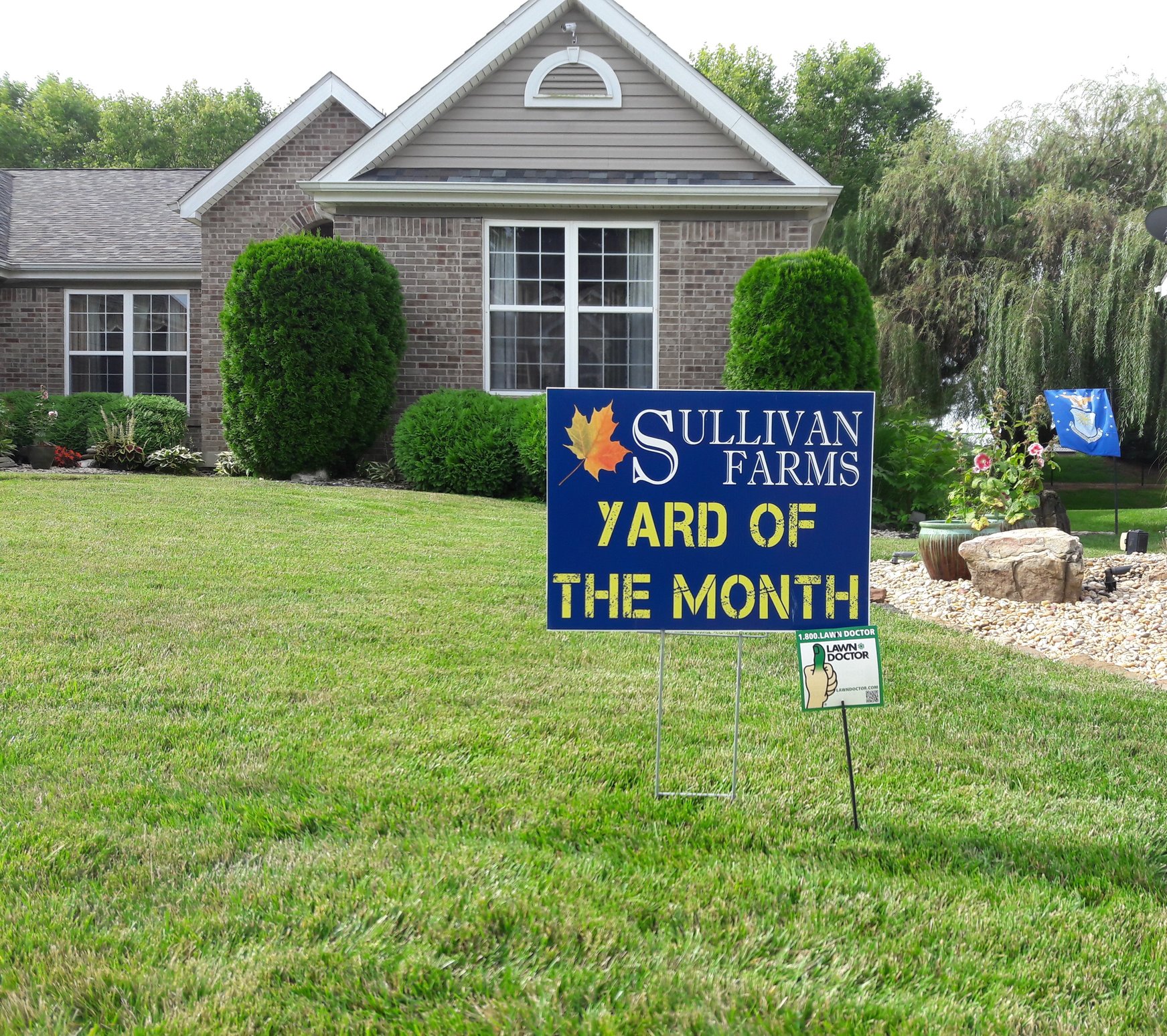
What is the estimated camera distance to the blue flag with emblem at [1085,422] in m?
11.2

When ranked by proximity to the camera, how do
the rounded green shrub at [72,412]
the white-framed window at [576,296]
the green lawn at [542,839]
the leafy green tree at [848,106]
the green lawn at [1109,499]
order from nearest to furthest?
1. the green lawn at [542,839]
2. the white-framed window at [576,296]
3. the rounded green shrub at [72,412]
4. the green lawn at [1109,499]
5. the leafy green tree at [848,106]

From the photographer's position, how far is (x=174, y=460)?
1419 cm

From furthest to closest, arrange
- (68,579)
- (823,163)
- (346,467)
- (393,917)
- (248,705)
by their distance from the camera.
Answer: (823,163)
(346,467)
(68,579)
(248,705)
(393,917)

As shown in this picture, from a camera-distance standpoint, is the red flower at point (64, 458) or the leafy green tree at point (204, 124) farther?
the leafy green tree at point (204, 124)

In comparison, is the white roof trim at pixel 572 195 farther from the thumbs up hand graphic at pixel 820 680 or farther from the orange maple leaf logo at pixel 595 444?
the thumbs up hand graphic at pixel 820 680

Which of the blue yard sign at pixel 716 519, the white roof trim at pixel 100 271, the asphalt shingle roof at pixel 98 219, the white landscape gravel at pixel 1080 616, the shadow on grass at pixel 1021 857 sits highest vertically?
the asphalt shingle roof at pixel 98 219

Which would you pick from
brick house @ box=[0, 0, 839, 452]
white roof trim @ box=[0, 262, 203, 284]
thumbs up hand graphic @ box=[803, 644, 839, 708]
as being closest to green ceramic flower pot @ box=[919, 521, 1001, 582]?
thumbs up hand graphic @ box=[803, 644, 839, 708]

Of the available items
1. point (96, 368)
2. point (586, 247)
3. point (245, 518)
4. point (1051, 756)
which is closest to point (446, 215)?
point (586, 247)

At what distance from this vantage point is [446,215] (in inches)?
539

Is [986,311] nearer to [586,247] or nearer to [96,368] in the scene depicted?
[586,247]

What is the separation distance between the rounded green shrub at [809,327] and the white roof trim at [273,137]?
24.3ft

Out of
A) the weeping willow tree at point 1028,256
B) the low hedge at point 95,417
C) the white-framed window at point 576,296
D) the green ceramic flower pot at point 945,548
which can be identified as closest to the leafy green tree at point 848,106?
the weeping willow tree at point 1028,256

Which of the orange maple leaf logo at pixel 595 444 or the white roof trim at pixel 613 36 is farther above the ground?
the white roof trim at pixel 613 36

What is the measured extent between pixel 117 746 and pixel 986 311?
1895 centimetres
